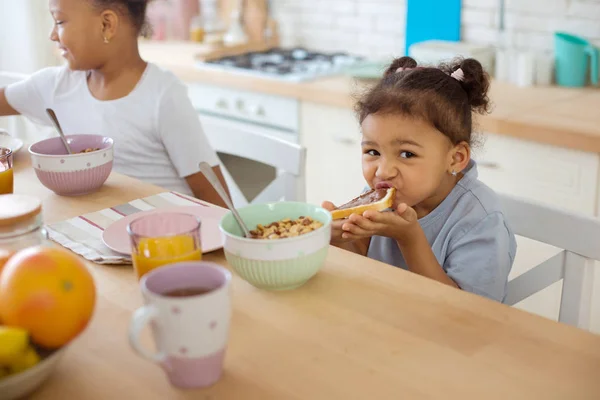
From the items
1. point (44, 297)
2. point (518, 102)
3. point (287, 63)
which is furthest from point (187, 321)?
point (287, 63)

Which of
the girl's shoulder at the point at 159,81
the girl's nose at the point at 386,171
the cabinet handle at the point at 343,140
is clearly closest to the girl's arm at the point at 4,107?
the girl's shoulder at the point at 159,81

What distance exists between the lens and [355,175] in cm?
251

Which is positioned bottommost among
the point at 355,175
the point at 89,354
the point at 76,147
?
the point at 355,175

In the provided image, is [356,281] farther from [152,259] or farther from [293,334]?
[152,259]

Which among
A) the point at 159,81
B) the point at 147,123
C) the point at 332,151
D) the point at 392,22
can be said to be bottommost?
the point at 332,151

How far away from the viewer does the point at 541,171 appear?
6.70 feet

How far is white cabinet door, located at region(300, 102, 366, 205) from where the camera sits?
8.14 ft

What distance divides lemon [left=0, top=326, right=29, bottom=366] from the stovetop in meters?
1.93

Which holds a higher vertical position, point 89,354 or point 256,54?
point 256,54

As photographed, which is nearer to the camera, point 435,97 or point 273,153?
point 435,97

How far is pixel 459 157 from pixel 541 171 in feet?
2.35

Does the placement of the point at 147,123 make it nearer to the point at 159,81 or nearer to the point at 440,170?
the point at 159,81

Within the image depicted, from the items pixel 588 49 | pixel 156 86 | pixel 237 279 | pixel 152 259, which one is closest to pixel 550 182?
pixel 588 49

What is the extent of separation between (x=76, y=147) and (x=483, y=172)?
1.22m
